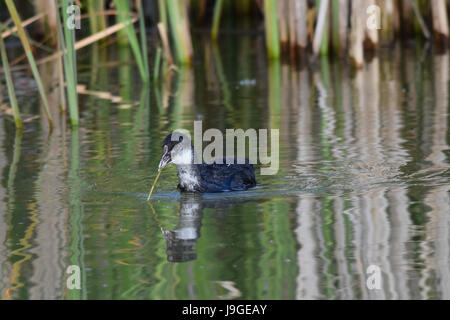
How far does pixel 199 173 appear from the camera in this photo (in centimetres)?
613

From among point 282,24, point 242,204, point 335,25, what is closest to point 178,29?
point 282,24

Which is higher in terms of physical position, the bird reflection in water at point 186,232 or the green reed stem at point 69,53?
the green reed stem at point 69,53

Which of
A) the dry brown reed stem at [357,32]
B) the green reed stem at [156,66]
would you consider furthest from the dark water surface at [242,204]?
the dry brown reed stem at [357,32]

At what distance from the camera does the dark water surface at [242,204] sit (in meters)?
4.28

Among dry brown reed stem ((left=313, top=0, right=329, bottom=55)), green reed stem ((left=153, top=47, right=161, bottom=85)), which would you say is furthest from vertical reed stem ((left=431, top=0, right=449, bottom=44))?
green reed stem ((left=153, top=47, right=161, bottom=85))

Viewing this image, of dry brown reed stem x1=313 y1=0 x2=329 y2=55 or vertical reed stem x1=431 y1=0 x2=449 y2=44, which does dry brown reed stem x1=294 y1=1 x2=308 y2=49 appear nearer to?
dry brown reed stem x1=313 y1=0 x2=329 y2=55

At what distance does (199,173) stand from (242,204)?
1.62ft

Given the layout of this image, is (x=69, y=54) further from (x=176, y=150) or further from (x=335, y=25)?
(x=335, y=25)

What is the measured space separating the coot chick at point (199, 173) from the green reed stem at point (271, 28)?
19.0 ft

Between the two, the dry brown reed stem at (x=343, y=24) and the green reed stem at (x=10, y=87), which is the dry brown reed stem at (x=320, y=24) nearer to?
the dry brown reed stem at (x=343, y=24)

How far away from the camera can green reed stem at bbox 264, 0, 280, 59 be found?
11.7 m

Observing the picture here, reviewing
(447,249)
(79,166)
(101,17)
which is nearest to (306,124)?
(79,166)

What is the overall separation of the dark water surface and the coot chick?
105 mm

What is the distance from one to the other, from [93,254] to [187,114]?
4.67 metres
